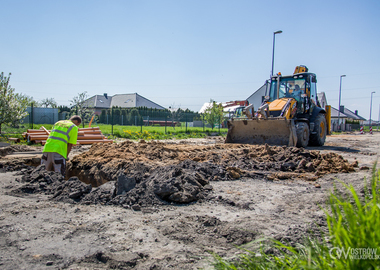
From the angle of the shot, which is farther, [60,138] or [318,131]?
[318,131]

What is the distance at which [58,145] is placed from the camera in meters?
6.64

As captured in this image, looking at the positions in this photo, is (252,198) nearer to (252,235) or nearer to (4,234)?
(252,235)

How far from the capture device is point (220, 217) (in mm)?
4082

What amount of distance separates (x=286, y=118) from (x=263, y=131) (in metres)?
1.23

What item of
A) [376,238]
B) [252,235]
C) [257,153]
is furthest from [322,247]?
[257,153]

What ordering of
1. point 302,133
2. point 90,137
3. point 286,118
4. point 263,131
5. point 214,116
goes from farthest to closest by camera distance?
point 214,116 → point 90,137 → point 263,131 → point 302,133 → point 286,118

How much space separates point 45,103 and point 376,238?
204 ft

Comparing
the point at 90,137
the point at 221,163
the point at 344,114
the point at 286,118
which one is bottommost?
the point at 221,163

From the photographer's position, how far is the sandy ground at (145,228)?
9.19ft

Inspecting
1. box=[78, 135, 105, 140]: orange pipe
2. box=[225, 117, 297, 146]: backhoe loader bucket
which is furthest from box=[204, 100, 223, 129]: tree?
box=[78, 135, 105, 140]: orange pipe

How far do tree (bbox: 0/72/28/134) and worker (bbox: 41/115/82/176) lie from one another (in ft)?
29.8

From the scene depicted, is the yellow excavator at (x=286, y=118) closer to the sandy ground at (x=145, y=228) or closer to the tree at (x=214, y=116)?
the sandy ground at (x=145, y=228)

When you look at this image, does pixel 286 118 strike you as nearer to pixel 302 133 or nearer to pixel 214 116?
pixel 302 133
